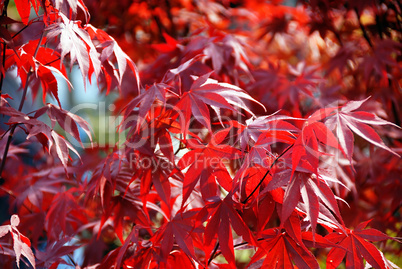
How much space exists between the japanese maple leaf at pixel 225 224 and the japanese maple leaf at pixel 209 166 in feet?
0.14

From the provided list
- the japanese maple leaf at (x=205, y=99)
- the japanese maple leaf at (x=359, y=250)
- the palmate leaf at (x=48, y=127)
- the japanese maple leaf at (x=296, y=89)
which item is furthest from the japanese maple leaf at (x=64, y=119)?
the japanese maple leaf at (x=296, y=89)

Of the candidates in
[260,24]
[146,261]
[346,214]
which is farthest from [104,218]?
[260,24]

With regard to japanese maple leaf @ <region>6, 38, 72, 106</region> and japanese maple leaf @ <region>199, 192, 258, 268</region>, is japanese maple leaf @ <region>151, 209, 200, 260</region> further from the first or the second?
japanese maple leaf @ <region>6, 38, 72, 106</region>

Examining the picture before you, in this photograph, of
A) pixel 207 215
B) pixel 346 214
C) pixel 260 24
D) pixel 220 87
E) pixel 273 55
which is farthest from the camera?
pixel 273 55

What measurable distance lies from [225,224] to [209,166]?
0.12 meters

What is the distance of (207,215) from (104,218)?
1.24 feet

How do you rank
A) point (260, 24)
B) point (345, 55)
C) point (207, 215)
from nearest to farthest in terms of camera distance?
point (207, 215) → point (345, 55) → point (260, 24)

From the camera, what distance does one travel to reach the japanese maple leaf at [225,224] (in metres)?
0.75

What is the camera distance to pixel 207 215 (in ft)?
2.49

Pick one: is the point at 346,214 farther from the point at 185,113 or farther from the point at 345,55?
the point at 185,113

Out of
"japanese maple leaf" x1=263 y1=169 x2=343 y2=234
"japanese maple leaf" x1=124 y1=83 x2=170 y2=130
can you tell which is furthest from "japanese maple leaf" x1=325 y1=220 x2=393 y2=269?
"japanese maple leaf" x1=124 y1=83 x2=170 y2=130

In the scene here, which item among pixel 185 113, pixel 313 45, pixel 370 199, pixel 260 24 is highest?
pixel 185 113

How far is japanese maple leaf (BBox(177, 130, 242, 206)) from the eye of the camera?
79 centimetres

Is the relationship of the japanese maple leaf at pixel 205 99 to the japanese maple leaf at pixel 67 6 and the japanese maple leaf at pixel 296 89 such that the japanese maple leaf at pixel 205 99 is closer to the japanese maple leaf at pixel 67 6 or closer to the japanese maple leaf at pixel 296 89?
the japanese maple leaf at pixel 67 6
